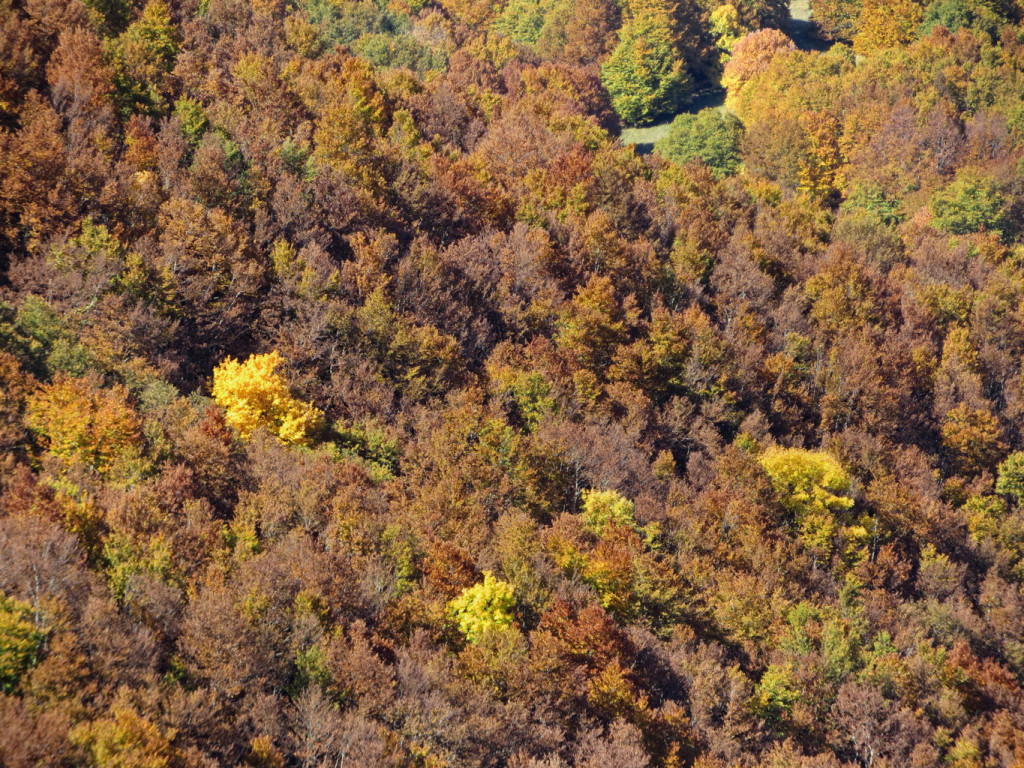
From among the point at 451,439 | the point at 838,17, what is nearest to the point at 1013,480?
the point at 451,439

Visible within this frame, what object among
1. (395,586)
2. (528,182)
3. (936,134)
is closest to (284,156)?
(528,182)

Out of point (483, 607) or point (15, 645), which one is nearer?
point (15, 645)

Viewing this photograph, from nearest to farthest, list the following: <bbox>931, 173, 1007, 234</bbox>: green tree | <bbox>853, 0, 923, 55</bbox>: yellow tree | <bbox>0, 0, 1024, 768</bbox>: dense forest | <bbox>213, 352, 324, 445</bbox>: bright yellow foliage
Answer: <bbox>0, 0, 1024, 768</bbox>: dense forest, <bbox>213, 352, 324, 445</bbox>: bright yellow foliage, <bbox>931, 173, 1007, 234</bbox>: green tree, <bbox>853, 0, 923, 55</bbox>: yellow tree

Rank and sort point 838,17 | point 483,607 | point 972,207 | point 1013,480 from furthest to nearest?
point 838,17
point 972,207
point 1013,480
point 483,607

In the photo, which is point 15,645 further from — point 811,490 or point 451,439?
point 811,490

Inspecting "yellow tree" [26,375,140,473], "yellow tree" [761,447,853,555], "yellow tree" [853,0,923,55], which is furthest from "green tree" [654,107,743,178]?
"yellow tree" [26,375,140,473]

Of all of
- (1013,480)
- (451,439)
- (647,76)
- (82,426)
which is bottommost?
(1013,480)

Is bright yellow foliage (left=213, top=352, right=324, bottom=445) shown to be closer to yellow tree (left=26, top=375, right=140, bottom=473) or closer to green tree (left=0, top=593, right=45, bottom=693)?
yellow tree (left=26, top=375, right=140, bottom=473)
